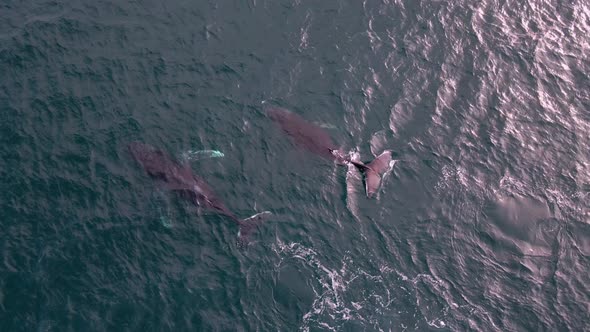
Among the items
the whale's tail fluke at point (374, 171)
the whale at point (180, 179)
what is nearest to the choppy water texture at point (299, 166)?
the whale at point (180, 179)

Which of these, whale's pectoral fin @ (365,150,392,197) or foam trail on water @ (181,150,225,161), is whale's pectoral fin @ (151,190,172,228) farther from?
whale's pectoral fin @ (365,150,392,197)

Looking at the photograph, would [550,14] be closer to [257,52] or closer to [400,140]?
[400,140]

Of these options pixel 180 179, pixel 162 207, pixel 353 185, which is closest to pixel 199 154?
pixel 180 179

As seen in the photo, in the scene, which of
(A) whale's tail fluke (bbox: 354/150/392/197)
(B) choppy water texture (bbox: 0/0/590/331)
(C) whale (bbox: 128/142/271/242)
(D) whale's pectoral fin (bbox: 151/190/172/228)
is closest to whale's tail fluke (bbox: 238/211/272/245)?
(C) whale (bbox: 128/142/271/242)

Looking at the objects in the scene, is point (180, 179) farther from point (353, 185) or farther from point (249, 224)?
point (353, 185)

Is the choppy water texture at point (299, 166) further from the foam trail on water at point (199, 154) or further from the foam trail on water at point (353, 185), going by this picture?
the foam trail on water at point (199, 154)

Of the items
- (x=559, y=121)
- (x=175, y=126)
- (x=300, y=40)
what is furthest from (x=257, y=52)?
(x=559, y=121)
